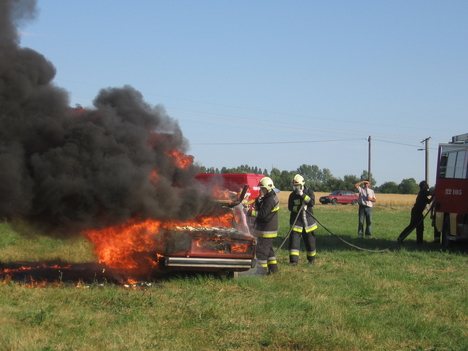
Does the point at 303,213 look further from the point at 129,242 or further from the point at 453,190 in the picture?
the point at 453,190

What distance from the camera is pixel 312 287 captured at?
8391mm

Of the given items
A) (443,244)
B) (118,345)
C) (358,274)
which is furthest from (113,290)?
(443,244)

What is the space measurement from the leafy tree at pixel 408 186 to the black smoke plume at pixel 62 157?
83.7 meters

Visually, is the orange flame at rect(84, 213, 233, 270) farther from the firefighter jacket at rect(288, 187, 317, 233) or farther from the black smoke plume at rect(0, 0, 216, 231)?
the firefighter jacket at rect(288, 187, 317, 233)

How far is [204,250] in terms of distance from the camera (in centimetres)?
799

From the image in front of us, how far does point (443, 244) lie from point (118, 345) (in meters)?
11.5

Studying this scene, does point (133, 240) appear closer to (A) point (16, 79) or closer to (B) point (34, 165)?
(B) point (34, 165)

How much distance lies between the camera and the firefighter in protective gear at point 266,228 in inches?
378

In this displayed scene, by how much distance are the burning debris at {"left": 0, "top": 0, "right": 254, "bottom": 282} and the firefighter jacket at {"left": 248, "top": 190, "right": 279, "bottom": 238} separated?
1.47 m

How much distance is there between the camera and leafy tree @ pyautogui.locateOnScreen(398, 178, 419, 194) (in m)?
86.5

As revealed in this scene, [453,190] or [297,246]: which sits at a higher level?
[453,190]

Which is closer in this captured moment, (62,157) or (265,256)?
(62,157)

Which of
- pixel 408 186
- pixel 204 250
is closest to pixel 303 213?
pixel 204 250

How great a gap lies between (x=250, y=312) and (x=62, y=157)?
3.16 metres
